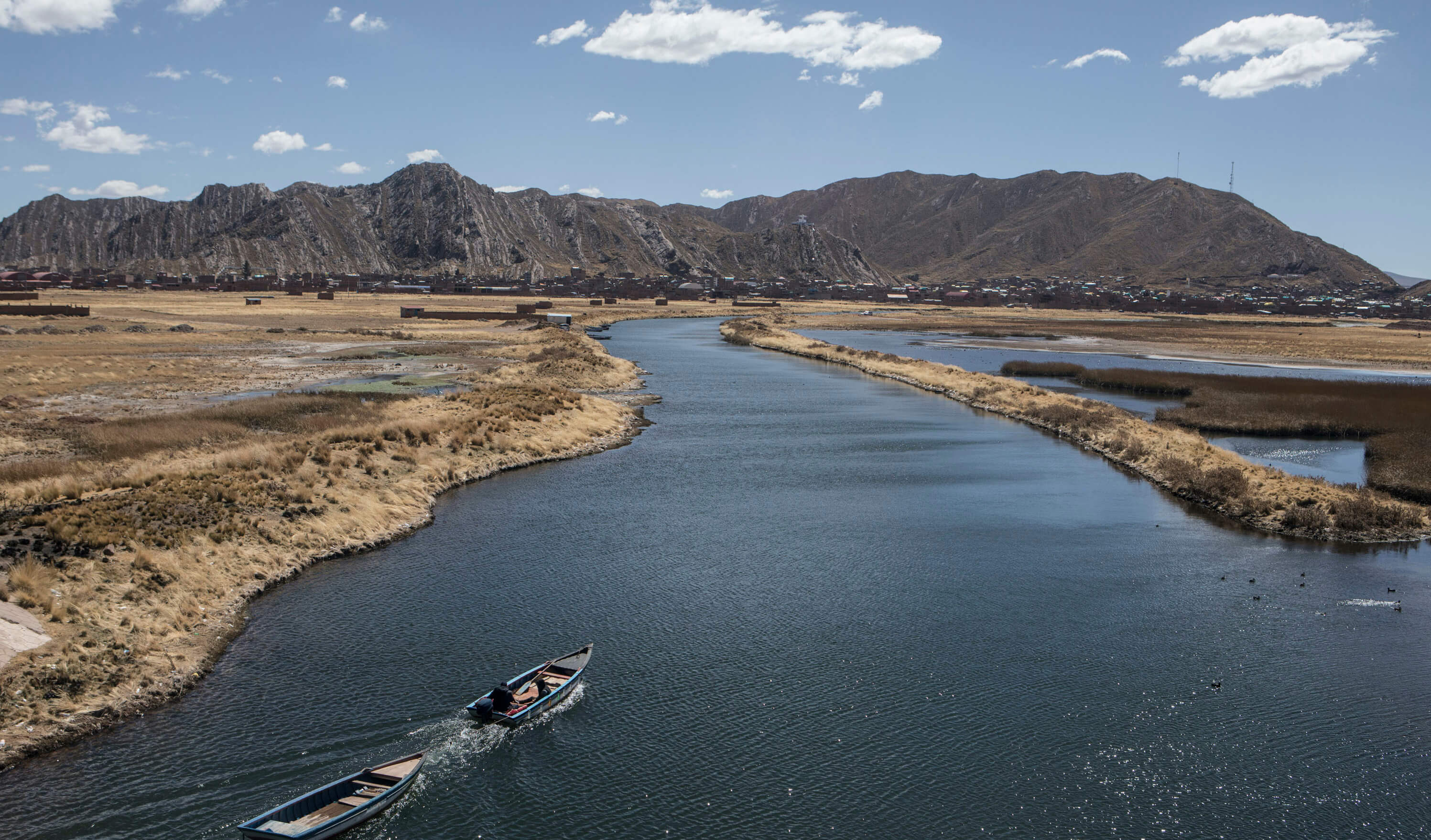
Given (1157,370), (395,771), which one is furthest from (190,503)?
(1157,370)

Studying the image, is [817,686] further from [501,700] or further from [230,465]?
[230,465]

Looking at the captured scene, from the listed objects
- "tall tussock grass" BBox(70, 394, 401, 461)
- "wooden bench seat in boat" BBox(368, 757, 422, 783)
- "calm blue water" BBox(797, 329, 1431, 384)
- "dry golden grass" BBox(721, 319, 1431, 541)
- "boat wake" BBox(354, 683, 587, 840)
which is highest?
"calm blue water" BBox(797, 329, 1431, 384)

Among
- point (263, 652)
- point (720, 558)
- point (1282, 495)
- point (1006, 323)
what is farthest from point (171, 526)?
point (1006, 323)

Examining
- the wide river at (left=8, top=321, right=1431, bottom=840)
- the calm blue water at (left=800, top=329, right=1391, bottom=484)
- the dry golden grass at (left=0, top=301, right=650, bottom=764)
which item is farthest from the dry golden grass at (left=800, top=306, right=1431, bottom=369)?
the dry golden grass at (left=0, top=301, right=650, bottom=764)

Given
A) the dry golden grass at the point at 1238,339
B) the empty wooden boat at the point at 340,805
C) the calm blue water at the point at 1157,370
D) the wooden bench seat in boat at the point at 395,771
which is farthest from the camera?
the dry golden grass at the point at 1238,339

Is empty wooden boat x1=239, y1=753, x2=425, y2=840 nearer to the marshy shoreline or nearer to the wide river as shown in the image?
the wide river

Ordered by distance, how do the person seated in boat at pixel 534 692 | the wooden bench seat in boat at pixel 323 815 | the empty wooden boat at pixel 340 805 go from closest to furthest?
the empty wooden boat at pixel 340 805, the wooden bench seat in boat at pixel 323 815, the person seated in boat at pixel 534 692

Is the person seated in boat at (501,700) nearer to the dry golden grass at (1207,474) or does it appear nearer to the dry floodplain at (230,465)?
the dry floodplain at (230,465)

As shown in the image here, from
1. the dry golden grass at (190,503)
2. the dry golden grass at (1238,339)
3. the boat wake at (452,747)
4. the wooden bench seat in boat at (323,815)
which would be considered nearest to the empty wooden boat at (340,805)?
the wooden bench seat in boat at (323,815)
